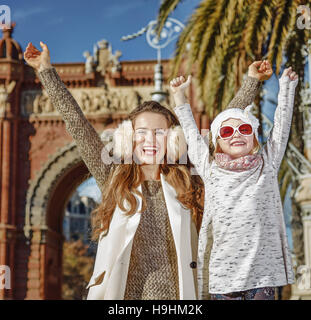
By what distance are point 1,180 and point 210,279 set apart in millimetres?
14731

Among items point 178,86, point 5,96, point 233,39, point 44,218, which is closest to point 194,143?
point 178,86

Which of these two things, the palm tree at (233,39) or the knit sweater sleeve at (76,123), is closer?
the knit sweater sleeve at (76,123)

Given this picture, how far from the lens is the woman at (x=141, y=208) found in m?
2.89

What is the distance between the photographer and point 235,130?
3.04m

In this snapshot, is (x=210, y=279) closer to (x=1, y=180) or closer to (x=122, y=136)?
(x=122, y=136)

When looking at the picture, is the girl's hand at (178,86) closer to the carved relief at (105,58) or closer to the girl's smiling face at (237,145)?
the girl's smiling face at (237,145)

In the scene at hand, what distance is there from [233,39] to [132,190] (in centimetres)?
679

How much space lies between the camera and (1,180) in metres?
16.8

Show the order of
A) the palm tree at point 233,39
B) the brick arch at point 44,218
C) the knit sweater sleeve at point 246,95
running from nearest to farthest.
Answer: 1. the knit sweater sleeve at point 246,95
2. the palm tree at point 233,39
3. the brick arch at point 44,218

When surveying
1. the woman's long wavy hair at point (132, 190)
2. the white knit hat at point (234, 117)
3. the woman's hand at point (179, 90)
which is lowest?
the woman's long wavy hair at point (132, 190)

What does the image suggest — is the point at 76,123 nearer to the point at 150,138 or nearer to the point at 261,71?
the point at 150,138

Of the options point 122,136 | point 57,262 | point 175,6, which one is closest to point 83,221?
point 57,262

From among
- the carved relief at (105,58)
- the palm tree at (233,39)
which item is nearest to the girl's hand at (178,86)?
the palm tree at (233,39)

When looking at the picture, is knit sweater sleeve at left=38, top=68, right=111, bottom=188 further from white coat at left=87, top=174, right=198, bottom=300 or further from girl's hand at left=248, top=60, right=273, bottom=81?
girl's hand at left=248, top=60, right=273, bottom=81
